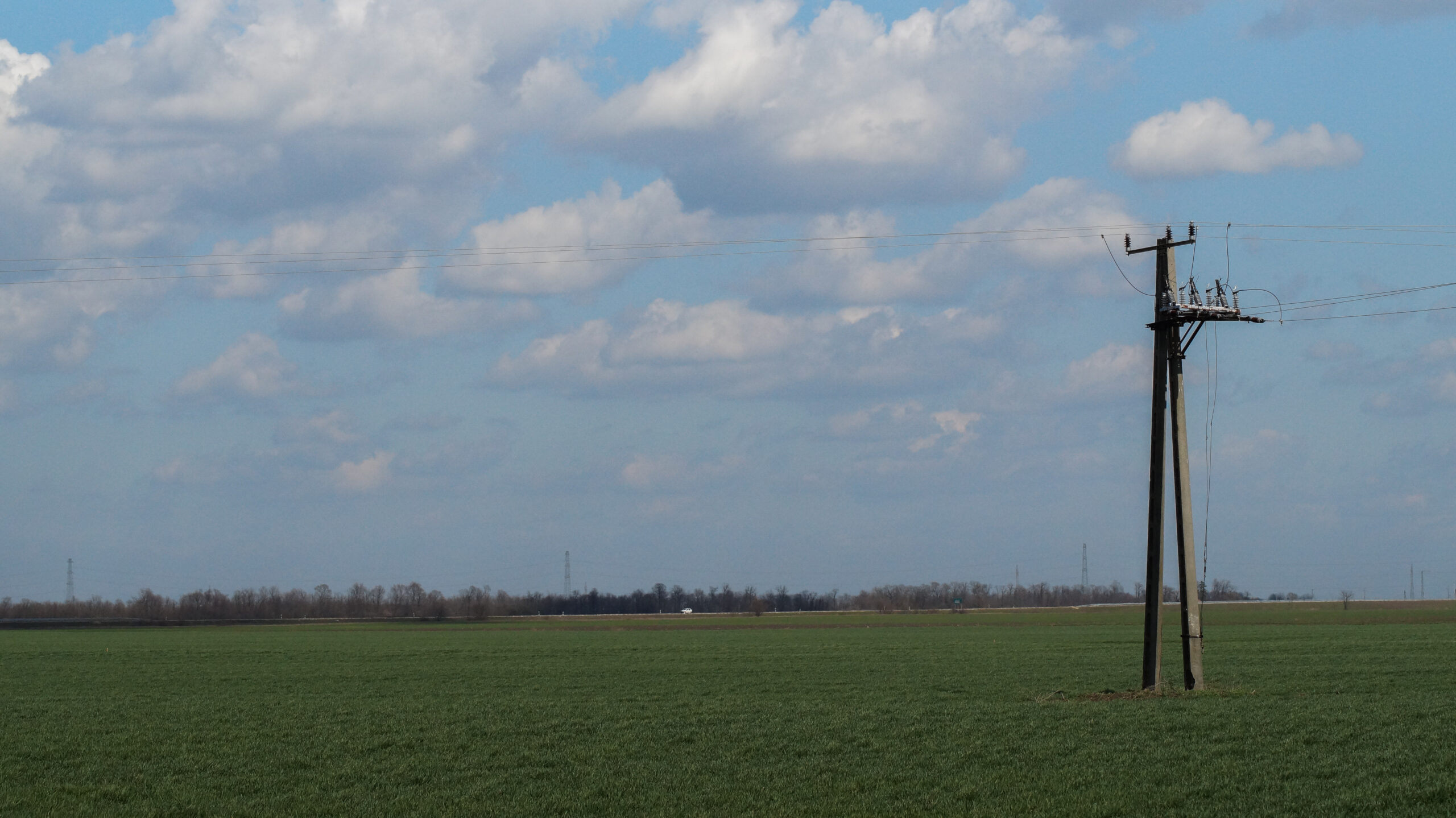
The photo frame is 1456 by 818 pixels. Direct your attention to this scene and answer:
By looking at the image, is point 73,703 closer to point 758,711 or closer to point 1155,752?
point 758,711

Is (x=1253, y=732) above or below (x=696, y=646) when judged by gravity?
above

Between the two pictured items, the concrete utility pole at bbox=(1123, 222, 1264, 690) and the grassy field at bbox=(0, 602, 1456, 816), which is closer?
the grassy field at bbox=(0, 602, 1456, 816)

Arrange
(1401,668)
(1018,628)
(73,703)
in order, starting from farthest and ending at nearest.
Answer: (1018,628), (1401,668), (73,703)

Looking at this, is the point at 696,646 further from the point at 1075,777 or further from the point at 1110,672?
the point at 1075,777

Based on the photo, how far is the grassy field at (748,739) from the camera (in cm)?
1619

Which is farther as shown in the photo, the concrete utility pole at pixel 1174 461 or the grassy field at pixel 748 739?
the concrete utility pole at pixel 1174 461

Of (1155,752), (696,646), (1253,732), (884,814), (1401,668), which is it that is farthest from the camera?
(696,646)

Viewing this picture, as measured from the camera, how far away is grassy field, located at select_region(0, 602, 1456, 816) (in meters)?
16.2

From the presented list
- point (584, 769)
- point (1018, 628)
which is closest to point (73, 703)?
point (584, 769)

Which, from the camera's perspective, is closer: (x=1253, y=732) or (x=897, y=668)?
(x=1253, y=732)

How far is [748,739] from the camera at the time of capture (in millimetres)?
21766

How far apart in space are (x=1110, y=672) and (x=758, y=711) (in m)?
15.2

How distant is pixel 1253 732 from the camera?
1956 centimetres

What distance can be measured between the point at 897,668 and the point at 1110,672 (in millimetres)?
6942
